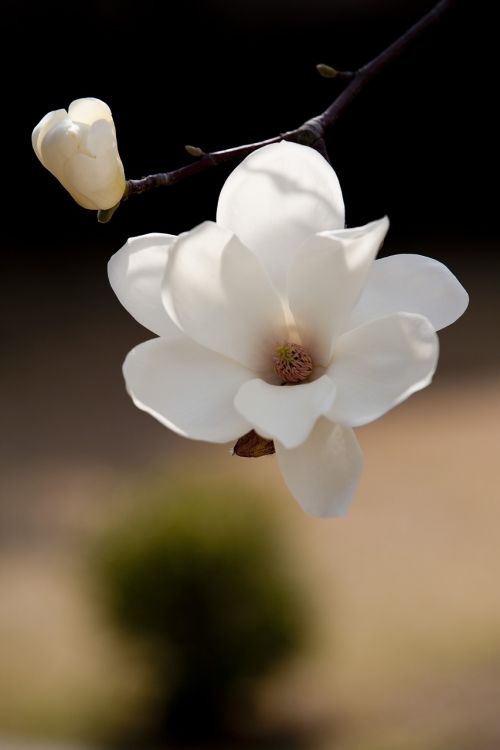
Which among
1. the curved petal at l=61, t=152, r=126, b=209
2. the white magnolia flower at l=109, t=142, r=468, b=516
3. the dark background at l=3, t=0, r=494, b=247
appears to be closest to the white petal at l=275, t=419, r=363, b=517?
the white magnolia flower at l=109, t=142, r=468, b=516

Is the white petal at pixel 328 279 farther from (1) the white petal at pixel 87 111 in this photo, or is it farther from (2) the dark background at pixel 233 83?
(2) the dark background at pixel 233 83

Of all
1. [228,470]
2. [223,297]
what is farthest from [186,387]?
[228,470]

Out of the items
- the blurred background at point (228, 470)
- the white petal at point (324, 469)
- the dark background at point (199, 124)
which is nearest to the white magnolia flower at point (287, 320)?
the white petal at point (324, 469)

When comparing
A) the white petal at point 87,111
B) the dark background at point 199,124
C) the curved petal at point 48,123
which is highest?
the dark background at point 199,124

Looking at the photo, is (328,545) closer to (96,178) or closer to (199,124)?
(199,124)

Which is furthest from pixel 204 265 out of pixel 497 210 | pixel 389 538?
pixel 497 210

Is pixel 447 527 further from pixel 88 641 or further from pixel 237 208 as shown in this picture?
pixel 237 208
